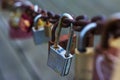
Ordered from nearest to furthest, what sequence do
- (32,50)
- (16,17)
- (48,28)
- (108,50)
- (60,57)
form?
1. (108,50)
2. (60,57)
3. (48,28)
4. (16,17)
5. (32,50)

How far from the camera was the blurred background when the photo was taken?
1.78 meters

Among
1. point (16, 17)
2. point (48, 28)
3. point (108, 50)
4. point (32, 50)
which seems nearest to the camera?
point (108, 50)

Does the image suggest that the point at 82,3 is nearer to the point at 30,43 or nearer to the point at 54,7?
the point at 54,7

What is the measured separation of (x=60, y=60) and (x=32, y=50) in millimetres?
1211

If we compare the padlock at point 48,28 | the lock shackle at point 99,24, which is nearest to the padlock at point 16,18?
the padlock at point 48,28

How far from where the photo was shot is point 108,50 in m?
0.47

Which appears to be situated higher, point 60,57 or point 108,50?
point 108,50

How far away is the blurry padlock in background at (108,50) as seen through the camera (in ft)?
1.49

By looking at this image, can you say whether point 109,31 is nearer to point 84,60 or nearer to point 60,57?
point 84,60

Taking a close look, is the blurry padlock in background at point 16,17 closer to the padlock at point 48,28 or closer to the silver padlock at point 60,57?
the padlock at point 48,28

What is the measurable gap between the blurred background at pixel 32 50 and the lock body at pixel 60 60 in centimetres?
62

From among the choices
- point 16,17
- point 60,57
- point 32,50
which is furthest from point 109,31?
point 32,50

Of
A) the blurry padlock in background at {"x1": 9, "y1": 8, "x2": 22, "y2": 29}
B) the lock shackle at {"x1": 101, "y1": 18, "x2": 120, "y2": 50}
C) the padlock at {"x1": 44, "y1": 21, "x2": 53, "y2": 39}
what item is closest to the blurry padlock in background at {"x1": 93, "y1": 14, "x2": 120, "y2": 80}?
the lock shackle at {"x1": 101, "y1": 18, "x2": 120, "y2": 50}

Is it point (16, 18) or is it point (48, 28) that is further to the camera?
point (16, 18)
